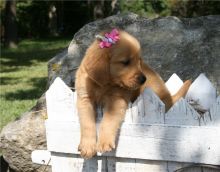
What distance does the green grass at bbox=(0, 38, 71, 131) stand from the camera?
977cm

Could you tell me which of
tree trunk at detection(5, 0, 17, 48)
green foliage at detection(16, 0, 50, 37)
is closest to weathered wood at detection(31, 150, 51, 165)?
tree trunk at detection(5, 0, 17, 48)

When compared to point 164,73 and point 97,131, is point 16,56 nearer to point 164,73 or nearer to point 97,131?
point 164,73

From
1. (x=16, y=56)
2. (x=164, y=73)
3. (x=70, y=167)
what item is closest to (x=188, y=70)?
(x=164, y=73)

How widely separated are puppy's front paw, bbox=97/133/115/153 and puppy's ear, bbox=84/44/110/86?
0.39 metres

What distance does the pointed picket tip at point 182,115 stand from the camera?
313 centimetres

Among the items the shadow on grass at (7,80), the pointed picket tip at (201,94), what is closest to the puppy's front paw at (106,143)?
the pointed picket tip at (201,94)

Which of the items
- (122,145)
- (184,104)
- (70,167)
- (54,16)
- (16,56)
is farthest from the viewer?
(54,16)

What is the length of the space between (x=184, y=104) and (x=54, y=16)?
124ft

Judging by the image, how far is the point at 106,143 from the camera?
130 inches

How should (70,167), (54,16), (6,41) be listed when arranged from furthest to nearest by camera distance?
(54,16) < (6,41) < (70,167)

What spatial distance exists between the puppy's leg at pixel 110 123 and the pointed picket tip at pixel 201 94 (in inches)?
19.5

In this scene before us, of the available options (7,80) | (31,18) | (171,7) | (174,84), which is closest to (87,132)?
(174,84)

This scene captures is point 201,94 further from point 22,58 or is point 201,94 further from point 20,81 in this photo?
point 22,58

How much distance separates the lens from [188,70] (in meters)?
5.75
